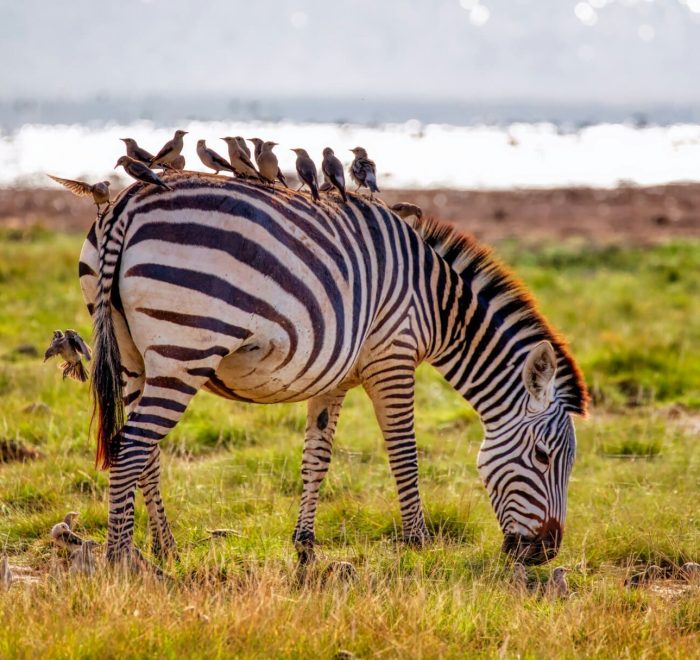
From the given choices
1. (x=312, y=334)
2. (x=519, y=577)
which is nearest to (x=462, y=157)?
(x=519, y=577)

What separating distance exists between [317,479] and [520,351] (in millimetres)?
1603

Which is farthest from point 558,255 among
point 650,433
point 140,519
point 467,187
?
point 467,187

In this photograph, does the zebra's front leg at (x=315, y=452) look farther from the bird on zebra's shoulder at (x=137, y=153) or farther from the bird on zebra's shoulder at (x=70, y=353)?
the bird on zebra's shoulder at (x=137, y=153)

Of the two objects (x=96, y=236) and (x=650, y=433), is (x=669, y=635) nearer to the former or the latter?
(x=96, y=236)

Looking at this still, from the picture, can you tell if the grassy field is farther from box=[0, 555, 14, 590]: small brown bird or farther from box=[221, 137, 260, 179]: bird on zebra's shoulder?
box=[221, 137, 260, 179]: bird on zebra's shoulder

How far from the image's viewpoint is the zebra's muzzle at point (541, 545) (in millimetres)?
6371

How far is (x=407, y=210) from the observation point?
718 centimetres

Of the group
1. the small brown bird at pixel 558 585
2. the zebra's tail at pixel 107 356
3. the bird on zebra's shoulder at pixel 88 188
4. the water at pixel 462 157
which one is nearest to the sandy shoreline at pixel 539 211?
the water at pixel 462 157

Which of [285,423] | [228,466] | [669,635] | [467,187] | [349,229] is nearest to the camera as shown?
[669,635]

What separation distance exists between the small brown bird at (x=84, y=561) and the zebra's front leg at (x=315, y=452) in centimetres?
159

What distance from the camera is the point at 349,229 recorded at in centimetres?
618

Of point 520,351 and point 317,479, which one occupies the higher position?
point 520,351

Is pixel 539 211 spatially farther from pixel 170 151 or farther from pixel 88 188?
pixel 88 188

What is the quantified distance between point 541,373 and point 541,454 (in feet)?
1.71
